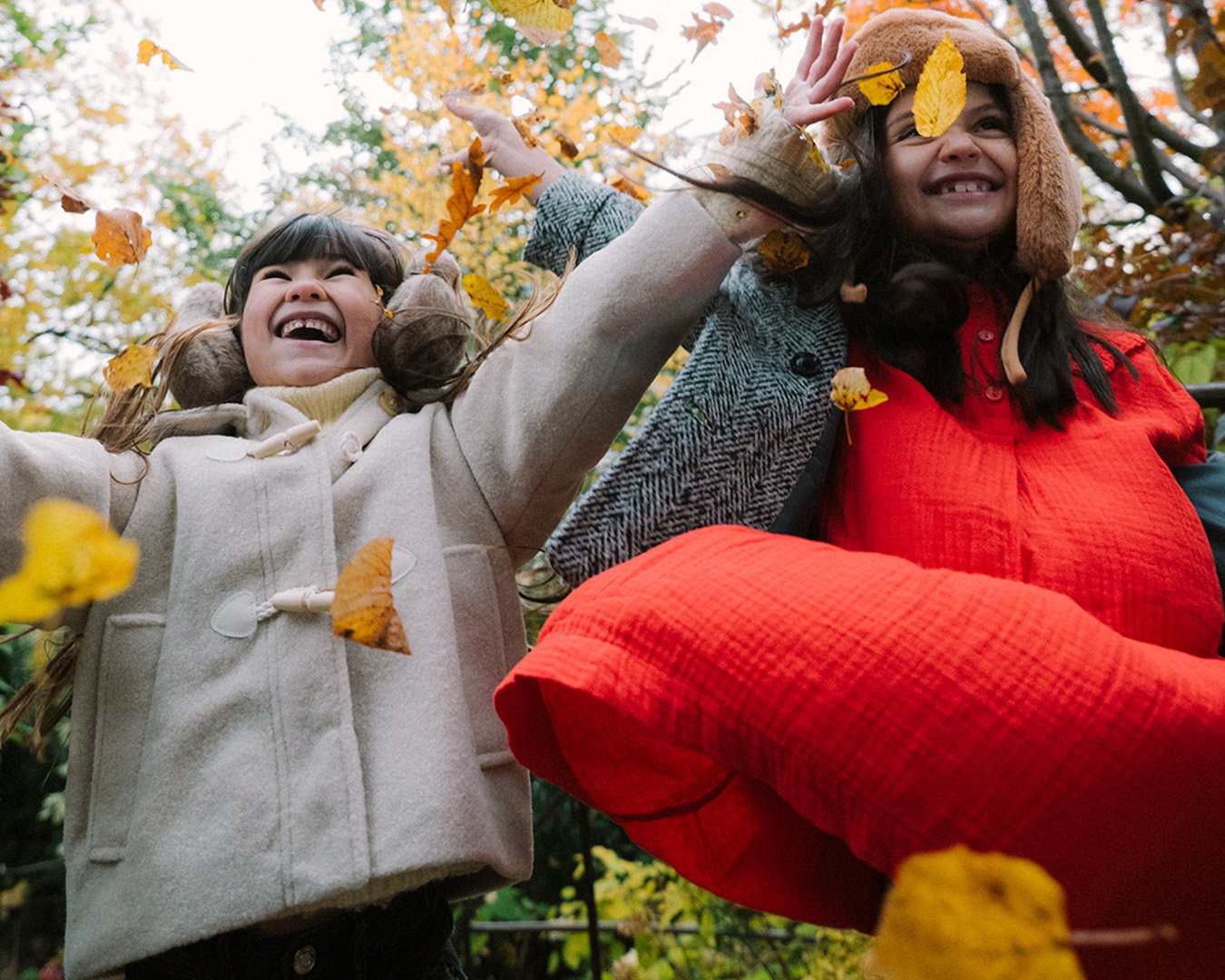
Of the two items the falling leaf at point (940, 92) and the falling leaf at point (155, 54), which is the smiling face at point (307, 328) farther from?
the falling leaf at point (940, 92)

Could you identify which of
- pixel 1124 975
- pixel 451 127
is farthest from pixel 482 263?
pixel 1124 975

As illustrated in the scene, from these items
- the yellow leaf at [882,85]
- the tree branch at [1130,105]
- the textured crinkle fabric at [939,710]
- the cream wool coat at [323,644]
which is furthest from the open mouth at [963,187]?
the tree branch at [1130,105]

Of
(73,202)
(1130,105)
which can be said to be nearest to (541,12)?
(73,202)

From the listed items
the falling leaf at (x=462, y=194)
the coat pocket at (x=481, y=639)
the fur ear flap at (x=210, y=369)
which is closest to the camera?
the coat pocket at (x=481, y=639)

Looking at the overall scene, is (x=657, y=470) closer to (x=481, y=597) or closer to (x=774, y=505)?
(x=774, y=505)

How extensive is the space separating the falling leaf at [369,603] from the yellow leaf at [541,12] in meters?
0.82

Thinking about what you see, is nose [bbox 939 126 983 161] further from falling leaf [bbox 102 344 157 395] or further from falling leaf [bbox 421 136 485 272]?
falling leaf [bbox 102 344 157 395]

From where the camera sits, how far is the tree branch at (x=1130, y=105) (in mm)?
2748

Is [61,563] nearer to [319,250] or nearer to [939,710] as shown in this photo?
[939,710]

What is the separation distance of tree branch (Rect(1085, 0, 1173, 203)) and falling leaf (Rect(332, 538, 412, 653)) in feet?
8.42

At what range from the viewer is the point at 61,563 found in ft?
2.32

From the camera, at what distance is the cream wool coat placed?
1239 mm

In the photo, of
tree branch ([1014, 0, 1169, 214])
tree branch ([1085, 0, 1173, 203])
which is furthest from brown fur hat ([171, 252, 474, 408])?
tree branch ([1085, 0, 1173, 203])

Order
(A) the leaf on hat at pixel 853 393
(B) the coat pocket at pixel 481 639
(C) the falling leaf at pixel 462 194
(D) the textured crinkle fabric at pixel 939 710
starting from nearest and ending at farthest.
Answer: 1. (D) the textured crinkle fabric at pixel 939 710
2. (A) the leaf on hat at pixel 853 393
3. (B) the coat pocket at pixel 481 639
4. (C) the falling leaf at pixel 462 194
